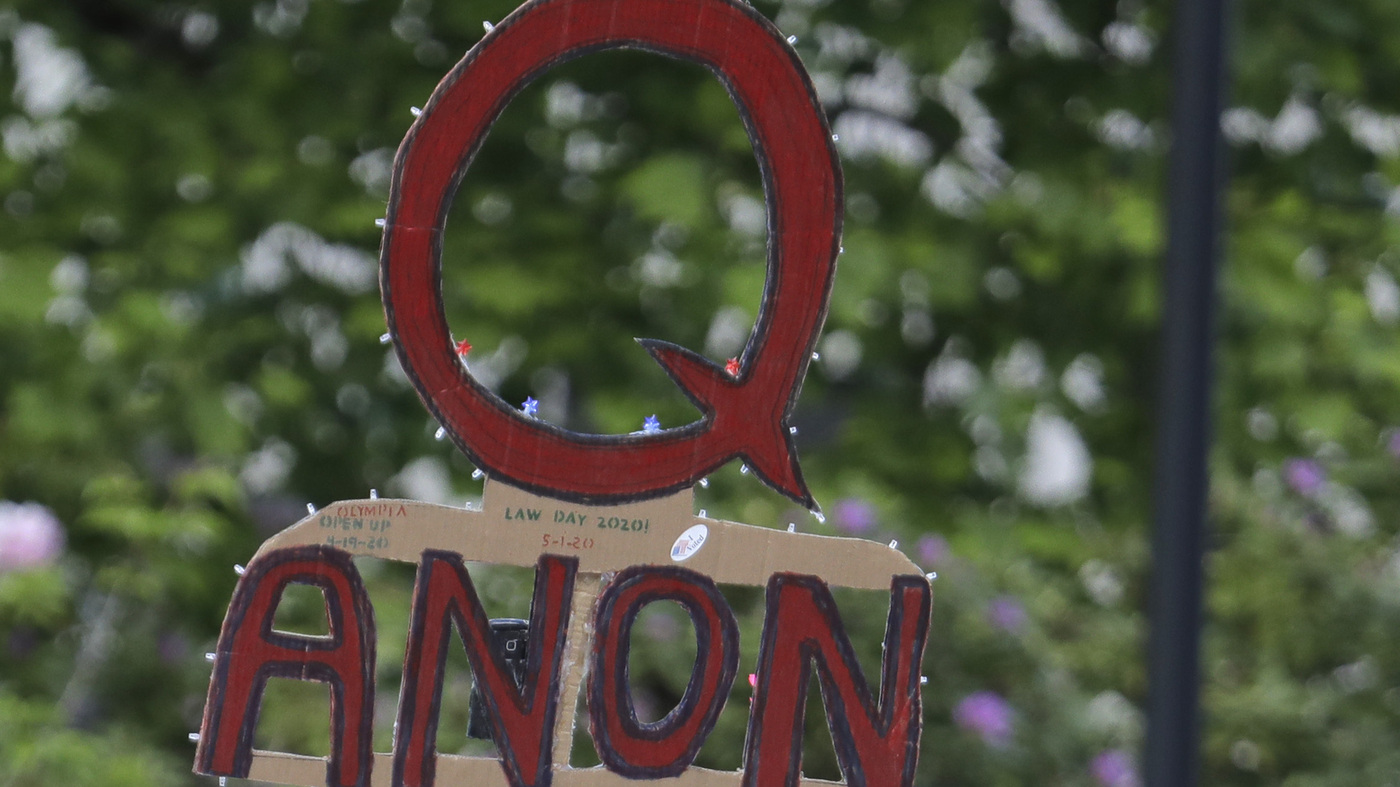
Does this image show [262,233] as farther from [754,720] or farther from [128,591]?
[754,720]

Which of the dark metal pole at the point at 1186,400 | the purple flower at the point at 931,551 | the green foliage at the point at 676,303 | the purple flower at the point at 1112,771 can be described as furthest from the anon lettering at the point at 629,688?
the purple flower at the point at 1112,771

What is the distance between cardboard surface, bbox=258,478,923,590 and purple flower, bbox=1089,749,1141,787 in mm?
1459

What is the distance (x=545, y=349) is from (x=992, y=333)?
798 millimetres

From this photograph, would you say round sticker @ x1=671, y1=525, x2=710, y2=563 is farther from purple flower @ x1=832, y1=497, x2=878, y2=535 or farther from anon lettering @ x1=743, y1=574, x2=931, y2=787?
purple flower @ x1=832, y1=497, x2=878, y2=535

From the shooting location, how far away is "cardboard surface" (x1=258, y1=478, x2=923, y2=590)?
95cm

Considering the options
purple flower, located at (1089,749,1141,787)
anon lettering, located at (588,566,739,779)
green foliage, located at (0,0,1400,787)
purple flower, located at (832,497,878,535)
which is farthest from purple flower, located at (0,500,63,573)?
purple flower, located at (1089,749,1141,787)

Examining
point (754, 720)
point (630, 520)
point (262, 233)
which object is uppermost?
point (262, 233)

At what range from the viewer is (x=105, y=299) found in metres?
2.37

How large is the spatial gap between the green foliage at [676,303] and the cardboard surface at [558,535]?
1148mm

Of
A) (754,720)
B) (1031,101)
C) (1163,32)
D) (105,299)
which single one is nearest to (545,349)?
(105,299)

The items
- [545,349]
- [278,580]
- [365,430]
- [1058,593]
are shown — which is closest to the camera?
[278,580]

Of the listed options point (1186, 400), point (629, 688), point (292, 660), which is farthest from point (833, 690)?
point (1186, 400)

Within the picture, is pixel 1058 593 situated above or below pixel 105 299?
below

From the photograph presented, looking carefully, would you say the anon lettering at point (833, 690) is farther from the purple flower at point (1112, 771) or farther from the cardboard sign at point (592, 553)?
the purple flower at point (1112, 771)
